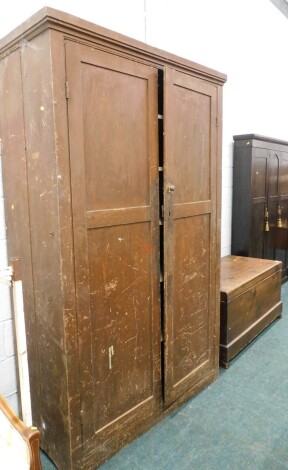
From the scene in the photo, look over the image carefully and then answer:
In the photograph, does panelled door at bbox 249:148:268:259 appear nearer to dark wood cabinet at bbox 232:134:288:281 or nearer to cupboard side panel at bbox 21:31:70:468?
dark wood cabinet at bbox 232:134:288:281

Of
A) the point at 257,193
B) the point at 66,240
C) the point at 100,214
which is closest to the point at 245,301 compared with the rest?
the point at 257,193

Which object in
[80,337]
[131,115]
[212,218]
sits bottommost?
[80,337]

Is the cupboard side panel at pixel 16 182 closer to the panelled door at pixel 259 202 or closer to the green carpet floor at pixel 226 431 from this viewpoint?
the green carpet floor at pixel 226 431

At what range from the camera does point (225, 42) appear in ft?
10.9

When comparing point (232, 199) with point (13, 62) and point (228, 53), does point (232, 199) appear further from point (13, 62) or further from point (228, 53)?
point (13, 62)

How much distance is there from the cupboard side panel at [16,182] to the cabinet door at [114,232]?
286 mm

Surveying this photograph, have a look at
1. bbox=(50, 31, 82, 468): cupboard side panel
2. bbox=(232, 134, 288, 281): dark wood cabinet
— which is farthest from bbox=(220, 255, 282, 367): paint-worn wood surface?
bbox=(50, 31, 82, 468): cupboard side panel

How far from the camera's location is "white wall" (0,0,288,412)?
185 centimetres

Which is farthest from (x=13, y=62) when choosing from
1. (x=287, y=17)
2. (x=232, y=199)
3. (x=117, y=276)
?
(x=287, y=17)

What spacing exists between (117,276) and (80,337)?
308 mm

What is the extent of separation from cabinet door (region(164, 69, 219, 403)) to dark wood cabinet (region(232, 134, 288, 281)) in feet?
4.79

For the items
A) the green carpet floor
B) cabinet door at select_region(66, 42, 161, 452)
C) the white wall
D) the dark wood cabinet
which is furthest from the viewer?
the dark wood cabinet

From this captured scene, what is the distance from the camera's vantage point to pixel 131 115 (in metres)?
1.53

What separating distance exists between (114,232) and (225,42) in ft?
9.02
